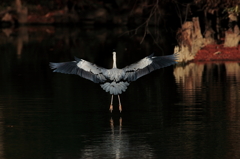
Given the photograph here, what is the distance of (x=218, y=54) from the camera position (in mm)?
26859

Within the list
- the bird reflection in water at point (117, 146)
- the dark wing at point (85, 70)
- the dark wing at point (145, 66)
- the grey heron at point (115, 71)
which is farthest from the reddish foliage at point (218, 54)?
the bird reflection in water at point (117, 146)

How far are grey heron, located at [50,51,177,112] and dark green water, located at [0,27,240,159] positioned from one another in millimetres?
732

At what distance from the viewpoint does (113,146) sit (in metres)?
10.5

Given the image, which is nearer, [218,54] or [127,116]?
[127,116]

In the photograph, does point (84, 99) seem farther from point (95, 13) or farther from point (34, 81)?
point (95, 13)

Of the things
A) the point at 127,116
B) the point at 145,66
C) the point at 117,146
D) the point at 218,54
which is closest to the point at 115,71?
the point at 145,66

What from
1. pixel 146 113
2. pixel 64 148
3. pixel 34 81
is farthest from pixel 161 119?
pixel 34 81

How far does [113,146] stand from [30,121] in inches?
117

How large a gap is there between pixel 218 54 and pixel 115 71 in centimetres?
1419

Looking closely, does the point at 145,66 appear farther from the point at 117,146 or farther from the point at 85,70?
the point at 117,146

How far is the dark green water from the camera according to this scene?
10.2m

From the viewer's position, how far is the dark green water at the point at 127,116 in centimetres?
1020

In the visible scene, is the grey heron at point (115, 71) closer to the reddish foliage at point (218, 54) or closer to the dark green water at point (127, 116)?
the dark green water at point (127, 116)

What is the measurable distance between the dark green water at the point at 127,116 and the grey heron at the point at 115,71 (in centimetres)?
73
